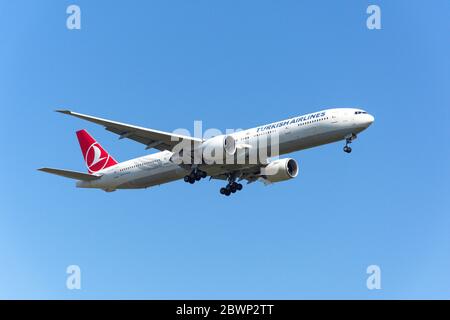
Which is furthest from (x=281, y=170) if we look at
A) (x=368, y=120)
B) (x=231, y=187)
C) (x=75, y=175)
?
(x=75, y=175)

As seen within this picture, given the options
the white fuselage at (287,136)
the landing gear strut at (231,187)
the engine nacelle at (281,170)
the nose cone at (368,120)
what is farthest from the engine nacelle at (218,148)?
the nose cone at (368,120)

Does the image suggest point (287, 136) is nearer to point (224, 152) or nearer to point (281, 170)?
point (224, 152)

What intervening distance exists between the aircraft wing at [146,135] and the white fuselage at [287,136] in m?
1.41

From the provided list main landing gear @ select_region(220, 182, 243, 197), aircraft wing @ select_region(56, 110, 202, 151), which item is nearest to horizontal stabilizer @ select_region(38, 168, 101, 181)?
aircraft wing @ select_region(56, 110, 202, 151)

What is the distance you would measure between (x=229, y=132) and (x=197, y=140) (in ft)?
7.21

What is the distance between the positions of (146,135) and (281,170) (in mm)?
9594

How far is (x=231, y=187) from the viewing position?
188ft

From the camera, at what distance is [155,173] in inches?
2158

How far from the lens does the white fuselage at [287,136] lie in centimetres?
4988
